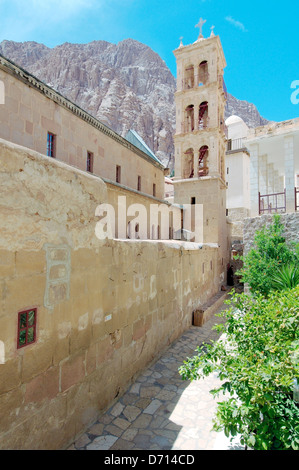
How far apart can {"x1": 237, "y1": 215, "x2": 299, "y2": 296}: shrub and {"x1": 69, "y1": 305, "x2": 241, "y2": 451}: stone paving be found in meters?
3.55

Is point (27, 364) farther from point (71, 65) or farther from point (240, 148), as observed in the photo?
point (71, 65)

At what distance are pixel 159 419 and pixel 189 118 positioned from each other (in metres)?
17.6

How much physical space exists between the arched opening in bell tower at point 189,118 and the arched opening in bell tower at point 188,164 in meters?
1.53

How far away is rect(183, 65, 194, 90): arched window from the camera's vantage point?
17.3 metres

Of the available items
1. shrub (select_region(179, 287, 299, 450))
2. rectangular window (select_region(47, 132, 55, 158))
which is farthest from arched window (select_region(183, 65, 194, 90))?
shrub (select_region(179, 287, 299, 450))

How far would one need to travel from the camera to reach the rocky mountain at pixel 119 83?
153 feet

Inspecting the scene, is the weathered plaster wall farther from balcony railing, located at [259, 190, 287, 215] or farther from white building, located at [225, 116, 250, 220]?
white building, located at [225, 116, 250, 220]

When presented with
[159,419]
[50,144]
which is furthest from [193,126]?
[159,419]

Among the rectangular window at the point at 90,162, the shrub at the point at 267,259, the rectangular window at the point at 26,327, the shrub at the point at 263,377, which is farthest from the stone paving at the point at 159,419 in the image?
the rectangular window at the point at 90,162

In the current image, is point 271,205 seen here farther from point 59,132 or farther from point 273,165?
point 59,132

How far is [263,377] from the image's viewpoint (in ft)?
7.89

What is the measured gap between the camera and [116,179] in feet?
37.3

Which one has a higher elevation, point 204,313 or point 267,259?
point 267,259

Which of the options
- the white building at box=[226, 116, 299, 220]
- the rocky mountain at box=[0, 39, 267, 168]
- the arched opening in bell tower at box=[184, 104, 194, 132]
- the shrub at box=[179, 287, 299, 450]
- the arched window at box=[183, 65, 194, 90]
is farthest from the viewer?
the rocky mountain at box=[0, 39, 267, 168]
